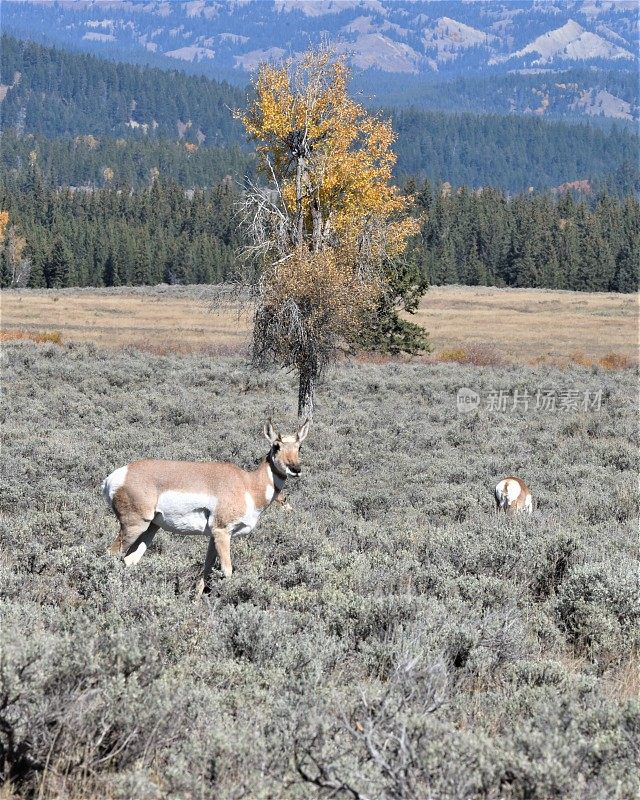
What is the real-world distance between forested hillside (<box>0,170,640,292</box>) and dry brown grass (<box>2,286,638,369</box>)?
1135cm

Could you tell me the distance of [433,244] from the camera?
422 feet

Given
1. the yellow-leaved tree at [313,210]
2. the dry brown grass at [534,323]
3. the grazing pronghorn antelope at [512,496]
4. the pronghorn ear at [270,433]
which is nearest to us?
the pronghorn ear at [270,433]

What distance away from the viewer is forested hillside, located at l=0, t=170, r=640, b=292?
369ft

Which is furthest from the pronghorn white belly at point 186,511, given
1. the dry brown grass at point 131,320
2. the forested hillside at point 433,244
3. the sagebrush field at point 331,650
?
the forested hillside at point 433,244

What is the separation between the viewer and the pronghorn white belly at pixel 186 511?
7.81 m

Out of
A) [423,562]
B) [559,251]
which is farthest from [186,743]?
[559,251]

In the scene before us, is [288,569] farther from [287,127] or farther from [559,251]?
[559,251]

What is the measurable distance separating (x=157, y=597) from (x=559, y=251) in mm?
118782

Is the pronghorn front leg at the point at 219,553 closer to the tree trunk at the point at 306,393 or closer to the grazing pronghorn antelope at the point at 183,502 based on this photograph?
the grazing pronghorn antelope at the point at 183,502

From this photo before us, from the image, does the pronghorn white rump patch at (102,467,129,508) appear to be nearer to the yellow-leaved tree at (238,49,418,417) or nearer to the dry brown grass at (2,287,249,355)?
the yellow-leaved tree at (238,49,418,417)

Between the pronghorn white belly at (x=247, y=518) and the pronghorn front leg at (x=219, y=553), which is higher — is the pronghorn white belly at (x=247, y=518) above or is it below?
above

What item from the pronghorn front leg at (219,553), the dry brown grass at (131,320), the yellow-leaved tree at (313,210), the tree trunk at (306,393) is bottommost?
the dry brown grass at (131,320)

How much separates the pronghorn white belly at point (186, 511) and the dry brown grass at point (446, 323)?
81.2 feet

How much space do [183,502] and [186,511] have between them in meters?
0.09
